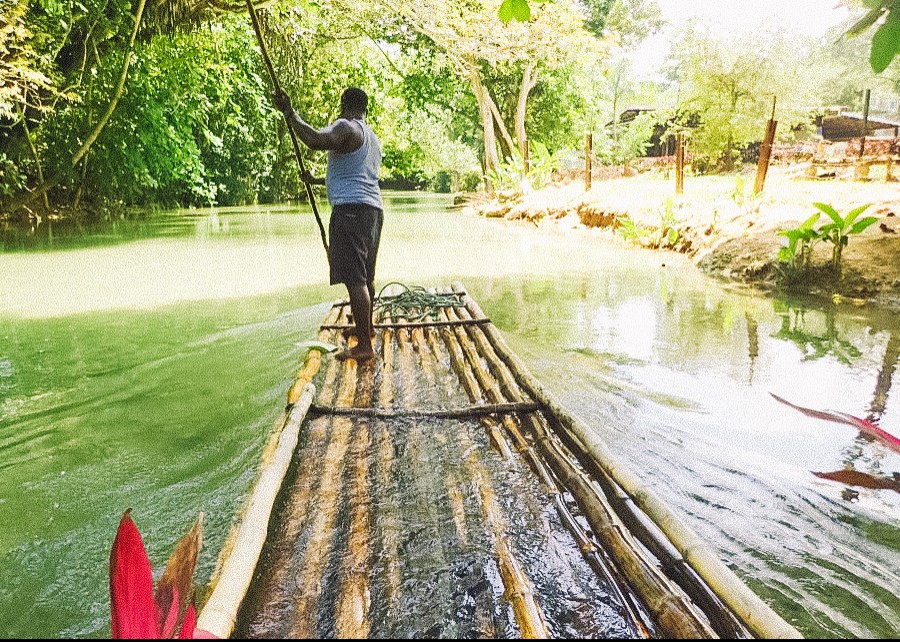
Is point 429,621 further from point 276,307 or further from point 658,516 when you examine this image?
point 276,307

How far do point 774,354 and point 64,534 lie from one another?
436 cm

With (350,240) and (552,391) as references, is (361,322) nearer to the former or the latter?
(350,240)

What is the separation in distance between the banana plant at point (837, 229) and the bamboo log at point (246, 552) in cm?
578

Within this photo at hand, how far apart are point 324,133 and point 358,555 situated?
7.56ft

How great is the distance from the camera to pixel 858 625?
1.74 m

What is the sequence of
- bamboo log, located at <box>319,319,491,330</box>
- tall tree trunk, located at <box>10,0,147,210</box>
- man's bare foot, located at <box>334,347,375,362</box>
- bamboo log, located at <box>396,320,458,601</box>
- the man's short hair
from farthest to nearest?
tall tree trunk, located at <box>10,0,147,210</box> < bamboo log, located at <box>319,319,491,330</box> < man's bare foot, located at <box>334,347,375,362</box> < the man's short hair < bamboo log, located at <box>396,320,458,601</box>

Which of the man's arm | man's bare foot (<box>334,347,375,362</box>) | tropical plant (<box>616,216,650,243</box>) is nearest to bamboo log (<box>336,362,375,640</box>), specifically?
man's bare foot (<box>334,347,375,362</box>)

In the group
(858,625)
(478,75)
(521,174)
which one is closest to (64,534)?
(858,625)

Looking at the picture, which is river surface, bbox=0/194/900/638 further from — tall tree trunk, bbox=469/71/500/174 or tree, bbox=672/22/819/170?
tree, bbox=672/22/819/170

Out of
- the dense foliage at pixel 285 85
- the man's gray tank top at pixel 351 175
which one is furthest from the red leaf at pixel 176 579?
the dense foliage at pixel 285 85

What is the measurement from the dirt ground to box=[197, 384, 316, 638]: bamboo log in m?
5.91

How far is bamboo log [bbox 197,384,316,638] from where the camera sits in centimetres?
132

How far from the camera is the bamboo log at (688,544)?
1.32 metres

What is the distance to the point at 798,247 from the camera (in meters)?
6.58
